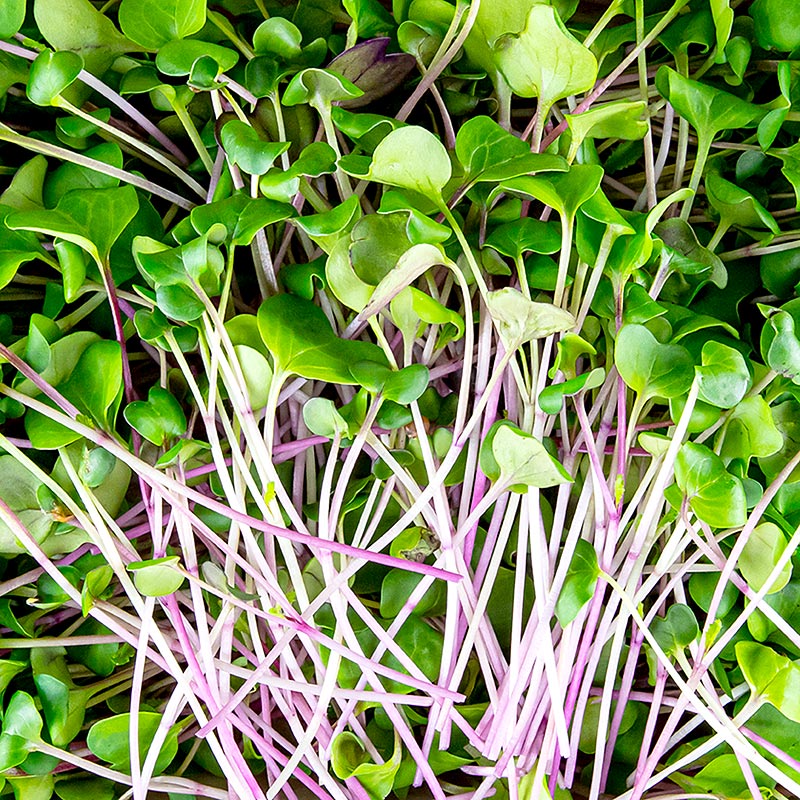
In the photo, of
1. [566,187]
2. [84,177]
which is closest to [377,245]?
[566,187]

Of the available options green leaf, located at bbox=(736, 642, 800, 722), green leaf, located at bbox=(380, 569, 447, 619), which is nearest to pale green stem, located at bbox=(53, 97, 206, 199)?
green leaf, located at bbox=(380, 569, 447, 619)

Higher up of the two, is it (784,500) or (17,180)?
(17,180)

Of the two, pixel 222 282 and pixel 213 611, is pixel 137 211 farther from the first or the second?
pixel 213 611

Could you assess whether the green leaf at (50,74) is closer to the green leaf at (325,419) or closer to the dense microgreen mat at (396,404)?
the dense microgreen mat at (396,404)

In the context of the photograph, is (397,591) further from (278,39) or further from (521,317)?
(278,39)

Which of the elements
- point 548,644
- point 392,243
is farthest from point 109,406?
point 548,644

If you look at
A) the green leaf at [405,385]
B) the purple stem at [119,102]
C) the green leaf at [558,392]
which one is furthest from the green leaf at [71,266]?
the green leaf at [558,392]

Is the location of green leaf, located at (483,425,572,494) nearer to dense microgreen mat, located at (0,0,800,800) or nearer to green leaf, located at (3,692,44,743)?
dense microgreen mat, located at (0,0,800,800)

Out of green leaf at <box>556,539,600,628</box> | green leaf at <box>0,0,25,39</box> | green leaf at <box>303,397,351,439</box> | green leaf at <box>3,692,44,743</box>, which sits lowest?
green leaf at <box>3,692,44,743</box>
